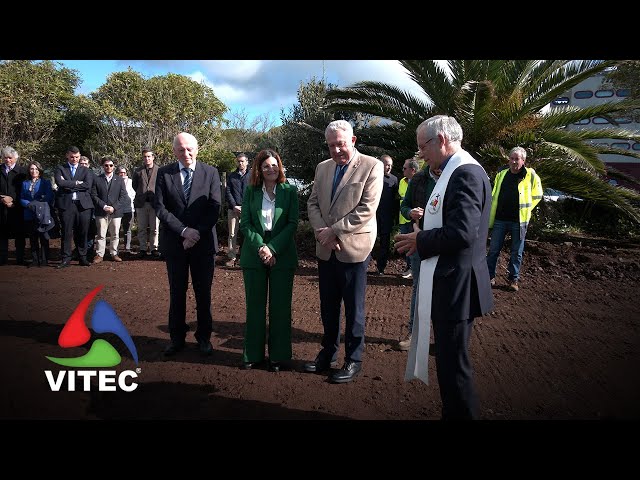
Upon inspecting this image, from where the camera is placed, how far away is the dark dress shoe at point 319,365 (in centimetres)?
429

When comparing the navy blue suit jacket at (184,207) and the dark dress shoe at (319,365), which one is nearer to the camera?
the dark dress shoe at (319,365)

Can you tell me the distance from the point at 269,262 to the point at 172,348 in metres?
1.48

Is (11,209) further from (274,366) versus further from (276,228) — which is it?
(274,366)


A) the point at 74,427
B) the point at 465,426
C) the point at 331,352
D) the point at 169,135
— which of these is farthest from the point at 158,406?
the point at 169,135

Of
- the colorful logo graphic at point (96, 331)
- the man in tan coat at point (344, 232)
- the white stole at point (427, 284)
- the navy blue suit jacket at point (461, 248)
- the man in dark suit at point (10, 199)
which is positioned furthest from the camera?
the man in dark suit at point (10, 199)

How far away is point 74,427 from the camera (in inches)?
128

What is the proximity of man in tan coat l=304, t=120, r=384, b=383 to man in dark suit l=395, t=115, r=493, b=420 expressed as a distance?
3.30 feet

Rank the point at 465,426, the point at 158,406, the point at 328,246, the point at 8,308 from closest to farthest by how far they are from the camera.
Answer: the point at 465,426, the point at 158,406, the point at 328,246, the point at 8,308

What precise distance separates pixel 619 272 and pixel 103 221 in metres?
10.0

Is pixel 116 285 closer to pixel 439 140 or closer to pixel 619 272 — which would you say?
Answer: pixel 439 140

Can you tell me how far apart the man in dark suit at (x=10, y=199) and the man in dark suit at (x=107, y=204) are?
4.44ft

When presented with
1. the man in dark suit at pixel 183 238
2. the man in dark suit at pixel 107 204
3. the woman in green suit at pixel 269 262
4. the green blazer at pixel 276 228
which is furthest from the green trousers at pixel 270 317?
the man in dark suit at pixel 107 204

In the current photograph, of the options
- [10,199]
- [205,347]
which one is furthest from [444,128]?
[10,199]

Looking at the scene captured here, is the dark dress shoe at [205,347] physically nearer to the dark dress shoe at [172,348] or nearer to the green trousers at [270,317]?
the dark dress shoe at [172,348]
